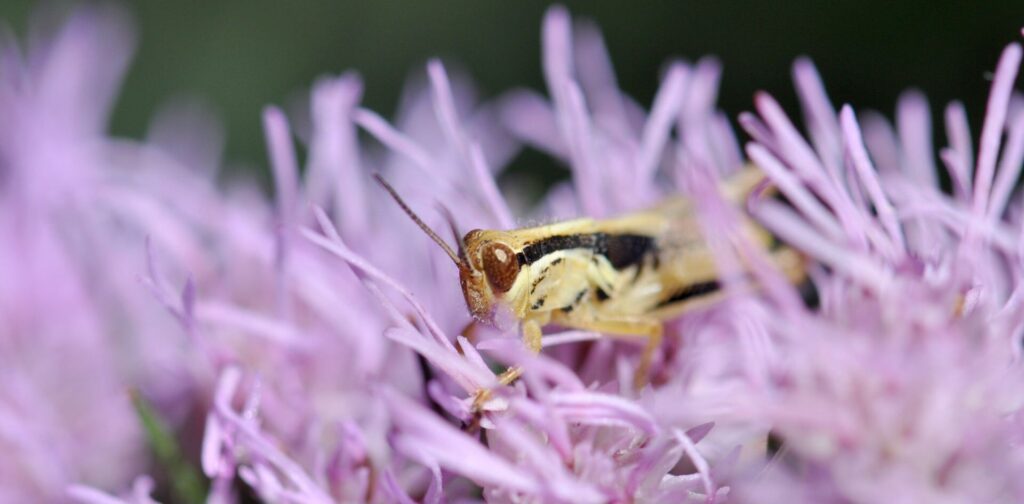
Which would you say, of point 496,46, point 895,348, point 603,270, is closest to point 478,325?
point 603,270

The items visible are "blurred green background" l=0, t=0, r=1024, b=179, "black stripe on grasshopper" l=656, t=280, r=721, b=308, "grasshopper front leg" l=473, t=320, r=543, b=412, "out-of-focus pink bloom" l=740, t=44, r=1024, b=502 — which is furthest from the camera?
"blurred green background" l=0, t=0, r=1024, b=179

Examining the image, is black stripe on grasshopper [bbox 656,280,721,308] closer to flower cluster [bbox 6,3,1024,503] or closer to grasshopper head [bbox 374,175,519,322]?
flower cluster [bbox 6,3,1024,503]

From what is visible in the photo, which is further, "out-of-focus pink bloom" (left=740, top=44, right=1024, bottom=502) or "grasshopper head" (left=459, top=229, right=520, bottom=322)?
"grasshopper head" (left=459, top=229, right=520, bottom=322)

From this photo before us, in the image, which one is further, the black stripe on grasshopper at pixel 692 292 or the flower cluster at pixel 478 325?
the black stripe on grasshopper at pixel 692 292

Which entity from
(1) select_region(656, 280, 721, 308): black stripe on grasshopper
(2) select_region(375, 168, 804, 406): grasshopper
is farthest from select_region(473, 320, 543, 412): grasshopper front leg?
(1) select_region(656, 280, 721, 308): black stripe on grasshopper

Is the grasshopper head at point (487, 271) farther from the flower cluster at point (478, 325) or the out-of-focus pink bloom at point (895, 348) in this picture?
the out-of-focus pink bloom at point (895, 348)

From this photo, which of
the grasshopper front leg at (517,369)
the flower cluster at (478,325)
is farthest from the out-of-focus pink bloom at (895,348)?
the grasshopper front leg at (517,369)

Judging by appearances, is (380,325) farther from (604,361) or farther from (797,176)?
(797,176)
